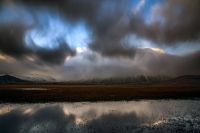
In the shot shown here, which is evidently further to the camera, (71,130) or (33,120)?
(33,120)

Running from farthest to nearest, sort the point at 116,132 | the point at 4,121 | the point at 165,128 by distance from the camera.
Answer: the point at 4,121
the point at 165,128
the point at 116,132

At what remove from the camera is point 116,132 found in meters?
19.6

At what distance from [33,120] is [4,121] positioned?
480cm

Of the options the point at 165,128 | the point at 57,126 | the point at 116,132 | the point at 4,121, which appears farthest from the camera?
the point at 4,121

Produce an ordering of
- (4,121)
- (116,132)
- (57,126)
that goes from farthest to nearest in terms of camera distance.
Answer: (4,121) → (57,126) → (116,132)

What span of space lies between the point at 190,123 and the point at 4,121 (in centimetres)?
3117

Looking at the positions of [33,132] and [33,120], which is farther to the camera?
[33,120]

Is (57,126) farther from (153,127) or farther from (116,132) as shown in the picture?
(153,127)

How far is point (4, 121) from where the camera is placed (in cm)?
2559

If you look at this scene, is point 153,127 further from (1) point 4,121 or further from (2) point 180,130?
(1) point 4,121

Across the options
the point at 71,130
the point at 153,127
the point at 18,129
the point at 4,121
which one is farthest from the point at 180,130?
the point at 4,121

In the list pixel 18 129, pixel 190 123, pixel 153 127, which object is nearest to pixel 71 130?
pixel 18 129

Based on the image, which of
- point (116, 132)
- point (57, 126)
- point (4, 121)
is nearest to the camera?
point (116, 132)

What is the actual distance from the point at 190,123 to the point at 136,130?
994 centimetres
